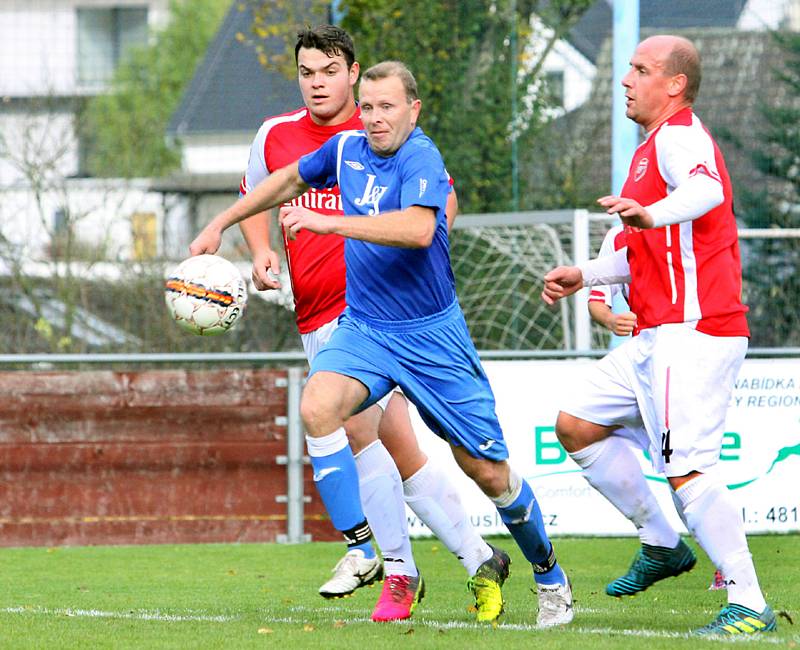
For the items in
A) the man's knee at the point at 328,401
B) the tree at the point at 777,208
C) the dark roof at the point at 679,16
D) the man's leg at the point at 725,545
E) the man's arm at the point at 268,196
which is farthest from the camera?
the dark roof at the point at 679,16

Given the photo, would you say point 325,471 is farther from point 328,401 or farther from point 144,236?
point 144,236

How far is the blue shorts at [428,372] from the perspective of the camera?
19.6 feet

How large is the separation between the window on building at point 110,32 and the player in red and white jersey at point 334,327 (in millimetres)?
34809

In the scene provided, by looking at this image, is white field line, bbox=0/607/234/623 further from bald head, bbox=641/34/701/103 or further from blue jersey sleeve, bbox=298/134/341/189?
bald head, bbox=641/34/701/103

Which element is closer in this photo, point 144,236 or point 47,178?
point 144,236

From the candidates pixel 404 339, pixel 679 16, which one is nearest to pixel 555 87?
pixel 679 16

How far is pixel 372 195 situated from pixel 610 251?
84.5 inches

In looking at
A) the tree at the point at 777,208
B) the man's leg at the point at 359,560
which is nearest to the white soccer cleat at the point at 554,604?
the man's leg at the point at 359,560

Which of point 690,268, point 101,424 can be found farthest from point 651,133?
point 101,424

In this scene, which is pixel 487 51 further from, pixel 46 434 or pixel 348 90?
pixel 348 90

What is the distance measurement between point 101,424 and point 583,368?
350 cm

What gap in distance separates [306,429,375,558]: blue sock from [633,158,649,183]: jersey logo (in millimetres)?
1593

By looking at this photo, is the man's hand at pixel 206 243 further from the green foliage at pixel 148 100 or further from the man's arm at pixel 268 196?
the green foliage at pixel 148 100

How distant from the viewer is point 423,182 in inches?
229
